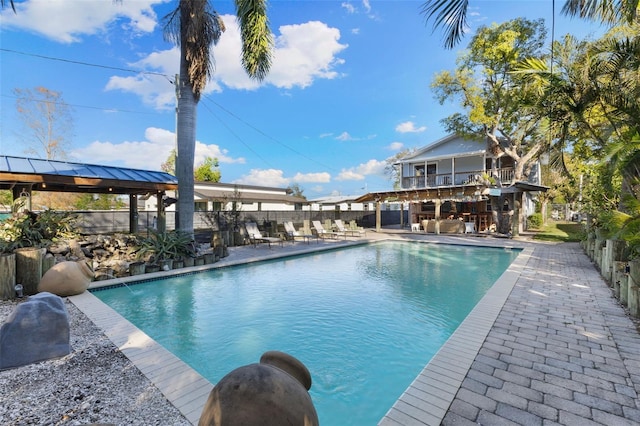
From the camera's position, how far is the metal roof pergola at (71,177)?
775cm

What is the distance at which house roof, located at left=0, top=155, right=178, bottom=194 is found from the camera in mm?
7730

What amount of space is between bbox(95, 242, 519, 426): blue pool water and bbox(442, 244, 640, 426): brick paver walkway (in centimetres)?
97

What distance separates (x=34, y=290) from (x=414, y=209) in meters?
22.5

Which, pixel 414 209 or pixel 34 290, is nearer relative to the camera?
pixel 34 290

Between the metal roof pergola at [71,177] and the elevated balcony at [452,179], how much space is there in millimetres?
16313

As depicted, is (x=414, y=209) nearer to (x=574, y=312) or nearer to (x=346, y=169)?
(x=574, y=312)

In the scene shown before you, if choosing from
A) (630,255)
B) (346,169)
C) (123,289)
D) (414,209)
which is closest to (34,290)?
(123,289)

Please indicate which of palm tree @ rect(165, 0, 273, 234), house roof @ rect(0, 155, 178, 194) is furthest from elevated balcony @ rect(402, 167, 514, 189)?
house roof @ rect(0, 155, 178, 194)

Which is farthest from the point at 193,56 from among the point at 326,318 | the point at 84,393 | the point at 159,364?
the point at 84,393

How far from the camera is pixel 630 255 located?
5.86 m

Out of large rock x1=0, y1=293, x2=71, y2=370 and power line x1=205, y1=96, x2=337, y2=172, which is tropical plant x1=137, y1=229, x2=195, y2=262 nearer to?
large rock x1=0, y1=293, x2=71, y2=370

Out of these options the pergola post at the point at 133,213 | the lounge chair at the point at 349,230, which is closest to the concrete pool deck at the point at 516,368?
the pergola post at the point at 133,213

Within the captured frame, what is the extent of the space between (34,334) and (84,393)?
1.27 metres

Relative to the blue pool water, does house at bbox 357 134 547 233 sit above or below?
above
